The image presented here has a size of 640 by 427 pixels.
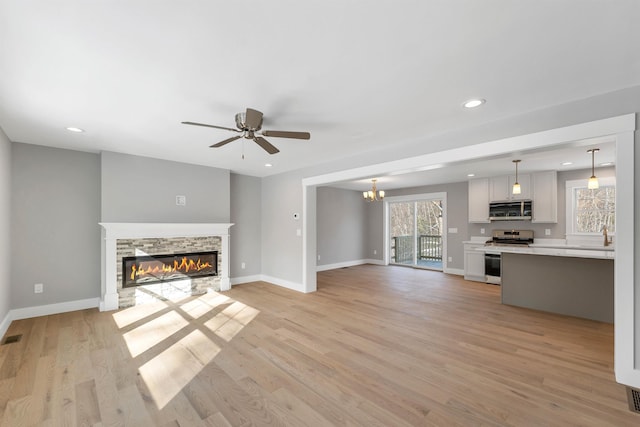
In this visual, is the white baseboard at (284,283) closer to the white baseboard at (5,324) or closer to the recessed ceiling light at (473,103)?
the white baseboard at (5,324)

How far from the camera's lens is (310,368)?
8.58 ft

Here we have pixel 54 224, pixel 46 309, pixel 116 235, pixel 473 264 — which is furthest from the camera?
pixel 473 264

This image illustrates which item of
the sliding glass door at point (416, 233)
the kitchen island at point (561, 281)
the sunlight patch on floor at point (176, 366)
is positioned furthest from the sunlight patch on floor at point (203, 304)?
the sliding glass door at point (416, 233)

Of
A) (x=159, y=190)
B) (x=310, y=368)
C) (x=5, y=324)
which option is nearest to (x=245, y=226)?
(x=159, y=190)

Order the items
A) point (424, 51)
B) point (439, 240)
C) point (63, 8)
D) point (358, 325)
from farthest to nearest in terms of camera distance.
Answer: point (439, 240) → point (358, 325) → point (424, 51) → point (63, 8)

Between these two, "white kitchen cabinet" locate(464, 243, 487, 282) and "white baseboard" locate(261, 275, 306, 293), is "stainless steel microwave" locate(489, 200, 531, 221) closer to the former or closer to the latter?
"white kitchen cabinet" locate(464, 243, 487, 282)

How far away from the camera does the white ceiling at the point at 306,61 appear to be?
4.99 ft

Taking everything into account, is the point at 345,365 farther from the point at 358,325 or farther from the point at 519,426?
the point at 519,426

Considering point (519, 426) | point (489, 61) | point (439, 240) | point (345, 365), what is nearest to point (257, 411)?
point (345, 365)

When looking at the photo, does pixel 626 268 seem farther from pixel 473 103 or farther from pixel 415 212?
pixel 415 212

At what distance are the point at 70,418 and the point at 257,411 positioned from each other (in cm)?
128

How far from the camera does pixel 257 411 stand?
2020 millimetres

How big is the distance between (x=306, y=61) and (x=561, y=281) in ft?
15.7

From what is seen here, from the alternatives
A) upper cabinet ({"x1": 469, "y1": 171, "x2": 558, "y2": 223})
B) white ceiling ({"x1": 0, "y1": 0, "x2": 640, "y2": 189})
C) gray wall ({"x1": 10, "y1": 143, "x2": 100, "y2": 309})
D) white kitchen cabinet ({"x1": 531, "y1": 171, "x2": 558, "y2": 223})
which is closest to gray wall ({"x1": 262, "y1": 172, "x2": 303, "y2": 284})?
white ceiling ({"x1": 0, "y1": 0, "x2": 640, "y2": 189})
